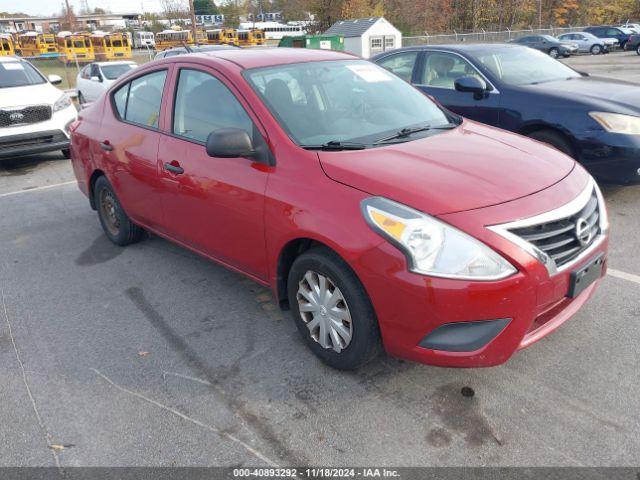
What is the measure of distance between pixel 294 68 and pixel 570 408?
2644 millimetres

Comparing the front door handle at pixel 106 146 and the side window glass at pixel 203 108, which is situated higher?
the side window glass at pixel 203 108

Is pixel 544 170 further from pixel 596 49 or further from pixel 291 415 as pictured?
pixel 596 49

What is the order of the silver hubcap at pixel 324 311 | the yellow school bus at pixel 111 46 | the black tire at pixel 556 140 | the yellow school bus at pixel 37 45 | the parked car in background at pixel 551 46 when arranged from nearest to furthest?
the silver hubcap at pixel 324 311, the black tire at pixel 556 140, the parked car in background at pixel 551 46, the yellow school bus at pixel 111 46, the yellow school bus at pixel 37 45

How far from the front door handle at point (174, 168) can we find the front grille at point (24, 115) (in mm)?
6062

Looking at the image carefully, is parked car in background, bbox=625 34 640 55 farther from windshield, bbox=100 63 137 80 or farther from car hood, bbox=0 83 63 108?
car hood, bbox=0 83 63 108

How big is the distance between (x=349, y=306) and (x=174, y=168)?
69.3 inches

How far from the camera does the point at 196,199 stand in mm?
3570

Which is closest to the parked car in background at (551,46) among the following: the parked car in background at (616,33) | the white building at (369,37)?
the parked car in background at (616,33)

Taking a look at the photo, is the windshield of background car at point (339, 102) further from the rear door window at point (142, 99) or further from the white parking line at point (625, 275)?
the white parking line at point (625, 275)

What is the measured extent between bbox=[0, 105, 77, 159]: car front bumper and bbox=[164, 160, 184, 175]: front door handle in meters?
5.92

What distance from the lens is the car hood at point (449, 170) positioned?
8.34ft

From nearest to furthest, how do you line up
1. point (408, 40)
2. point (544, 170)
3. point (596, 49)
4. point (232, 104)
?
point (544, 170), point (232, 104), point (596, 49), point (408, 40)

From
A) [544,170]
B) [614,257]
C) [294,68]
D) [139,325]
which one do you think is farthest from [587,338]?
[139,325]

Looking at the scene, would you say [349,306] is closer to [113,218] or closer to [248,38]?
[113,218]
